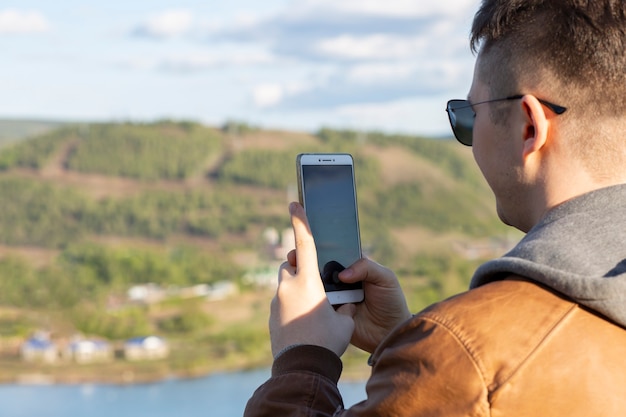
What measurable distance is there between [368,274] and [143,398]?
52981 millimetres

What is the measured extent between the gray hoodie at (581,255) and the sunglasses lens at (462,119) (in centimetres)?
27

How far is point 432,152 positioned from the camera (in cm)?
8350

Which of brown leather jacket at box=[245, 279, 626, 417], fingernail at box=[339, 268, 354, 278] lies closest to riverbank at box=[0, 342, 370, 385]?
fingernail at box=[339, 268, 354, 278]

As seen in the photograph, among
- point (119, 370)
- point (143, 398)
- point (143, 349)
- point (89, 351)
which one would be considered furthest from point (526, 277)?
point (89, 351)

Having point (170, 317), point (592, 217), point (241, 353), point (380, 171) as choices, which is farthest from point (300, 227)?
point (380, 171)

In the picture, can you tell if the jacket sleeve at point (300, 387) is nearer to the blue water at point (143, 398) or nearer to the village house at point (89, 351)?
the blue water at point (143, 398)

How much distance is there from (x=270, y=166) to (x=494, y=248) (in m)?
22.5

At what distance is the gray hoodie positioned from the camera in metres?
0.94

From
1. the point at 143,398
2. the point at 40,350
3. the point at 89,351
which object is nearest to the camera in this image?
the point at 143,398

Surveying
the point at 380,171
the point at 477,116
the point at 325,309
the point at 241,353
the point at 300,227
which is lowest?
the point at 241,353

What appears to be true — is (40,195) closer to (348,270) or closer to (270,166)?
(270,166)

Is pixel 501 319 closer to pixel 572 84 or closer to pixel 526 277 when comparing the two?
pixel 526 277

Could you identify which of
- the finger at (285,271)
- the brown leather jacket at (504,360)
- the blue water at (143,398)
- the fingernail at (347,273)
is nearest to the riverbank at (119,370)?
the blue water at (143,398)

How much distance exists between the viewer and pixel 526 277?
973mm
